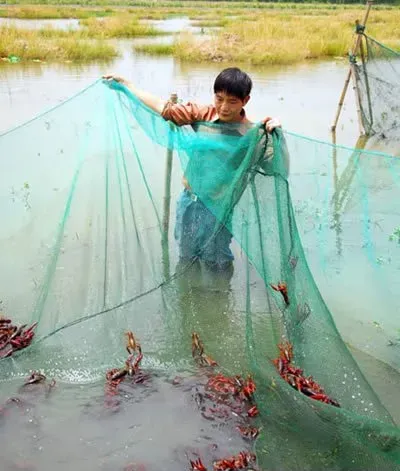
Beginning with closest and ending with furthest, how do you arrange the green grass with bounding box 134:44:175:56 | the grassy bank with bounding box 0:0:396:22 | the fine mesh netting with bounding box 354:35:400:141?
the fine mesh netting with bounding box 354:35:400:141, the green grass with bounding box 134:44:175:56, the grassy bank with bounding box 0:0:396:22

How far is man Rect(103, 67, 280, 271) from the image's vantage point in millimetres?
2859

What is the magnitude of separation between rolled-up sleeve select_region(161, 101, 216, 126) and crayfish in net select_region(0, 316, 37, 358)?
140 centimetres

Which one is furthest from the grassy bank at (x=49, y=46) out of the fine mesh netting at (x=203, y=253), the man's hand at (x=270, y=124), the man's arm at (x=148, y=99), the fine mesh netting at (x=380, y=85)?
the man's hand at (x=270, y=124)

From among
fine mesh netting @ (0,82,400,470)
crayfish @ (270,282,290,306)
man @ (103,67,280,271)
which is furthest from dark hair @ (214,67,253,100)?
crayfish @ (270,282,290,306)

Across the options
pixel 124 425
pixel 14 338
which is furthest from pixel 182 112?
pixel 124 425

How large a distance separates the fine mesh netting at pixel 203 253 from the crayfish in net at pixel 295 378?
0.13 feet

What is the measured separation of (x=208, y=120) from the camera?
307 centimetres

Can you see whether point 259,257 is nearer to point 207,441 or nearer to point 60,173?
point 207,441

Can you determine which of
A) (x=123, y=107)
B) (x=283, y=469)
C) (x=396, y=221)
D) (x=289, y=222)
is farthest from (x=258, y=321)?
(x=123, y=107)

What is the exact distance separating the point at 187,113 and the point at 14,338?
1.57 m

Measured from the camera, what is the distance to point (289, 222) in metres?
2.66

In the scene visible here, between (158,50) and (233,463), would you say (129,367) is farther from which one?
(158,50)

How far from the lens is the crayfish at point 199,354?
2933 mm

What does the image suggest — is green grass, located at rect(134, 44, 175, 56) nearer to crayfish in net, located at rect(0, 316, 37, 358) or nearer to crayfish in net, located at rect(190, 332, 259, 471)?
crayfish in net, located at rect(0, 316, 37, 358)
